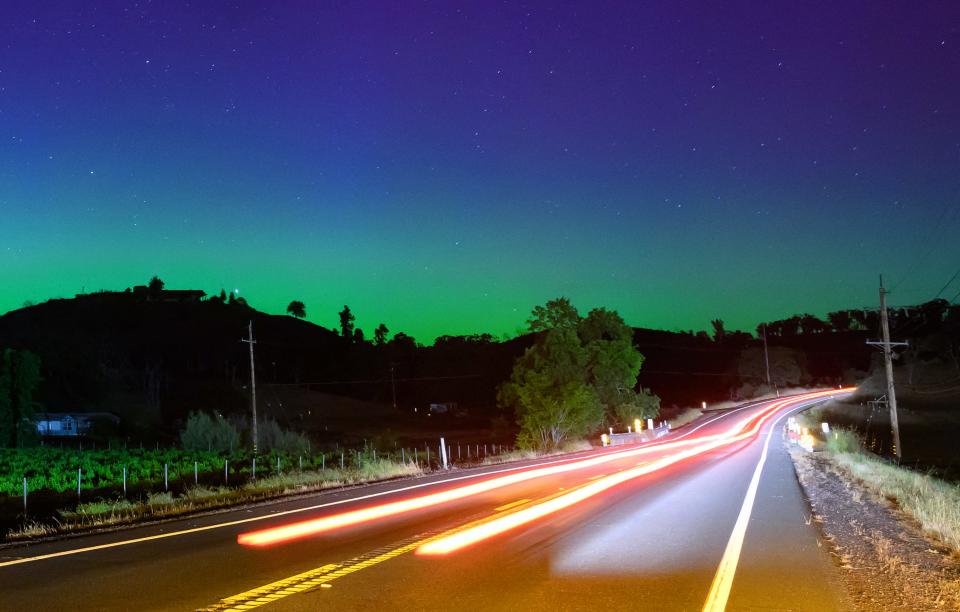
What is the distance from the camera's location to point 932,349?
103m

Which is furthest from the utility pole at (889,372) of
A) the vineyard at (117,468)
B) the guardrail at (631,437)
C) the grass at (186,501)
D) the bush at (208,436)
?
the bush at (208,436)

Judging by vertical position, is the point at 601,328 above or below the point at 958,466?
above

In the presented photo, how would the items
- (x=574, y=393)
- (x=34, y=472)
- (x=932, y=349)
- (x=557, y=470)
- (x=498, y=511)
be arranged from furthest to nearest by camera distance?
(x=932, y=349)
(x=574, y=393)
(x=34, y=472)
(x=557, y=470)
(x=498, y=511)

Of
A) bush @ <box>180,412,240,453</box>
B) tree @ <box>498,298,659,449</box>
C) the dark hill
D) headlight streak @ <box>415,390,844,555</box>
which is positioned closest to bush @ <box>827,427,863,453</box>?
headlight streak @ <box>415,390,844,555</box>

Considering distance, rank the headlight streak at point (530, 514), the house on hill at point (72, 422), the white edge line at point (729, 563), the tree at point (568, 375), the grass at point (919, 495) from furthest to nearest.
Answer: the house on hill at point (72, 422) < the tree at point (568, 375) < the grass at point (919, 495) < the headlight streak at point (530, 514) < the white edge line at point (729, 563)

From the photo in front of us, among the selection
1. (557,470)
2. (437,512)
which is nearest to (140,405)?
(557,470)

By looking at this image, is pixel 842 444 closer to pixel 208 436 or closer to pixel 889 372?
pixel 889 372

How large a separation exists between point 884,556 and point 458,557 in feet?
17.2

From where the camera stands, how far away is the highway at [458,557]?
7.62 meters

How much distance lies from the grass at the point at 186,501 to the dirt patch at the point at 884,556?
11974mm

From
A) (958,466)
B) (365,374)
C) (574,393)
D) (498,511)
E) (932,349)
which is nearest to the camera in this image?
(498,511)

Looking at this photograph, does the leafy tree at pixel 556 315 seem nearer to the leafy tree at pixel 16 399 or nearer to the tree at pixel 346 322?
the leafy tree at pixel 16 399

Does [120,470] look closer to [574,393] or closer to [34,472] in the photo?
[34,472]

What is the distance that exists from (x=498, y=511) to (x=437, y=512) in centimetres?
115
